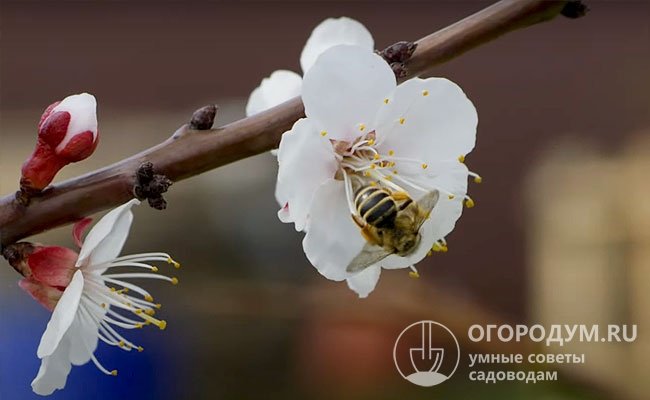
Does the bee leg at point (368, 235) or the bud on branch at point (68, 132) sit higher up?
the bud on branch at point (68, 132)

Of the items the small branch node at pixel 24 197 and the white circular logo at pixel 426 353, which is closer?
the small branch node at pixel 24 197

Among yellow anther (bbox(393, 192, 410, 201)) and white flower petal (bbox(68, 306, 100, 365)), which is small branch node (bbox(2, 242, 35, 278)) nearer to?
white flower petal (bbox(68, 306, 100, 365))

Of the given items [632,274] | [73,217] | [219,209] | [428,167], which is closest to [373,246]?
[428,167]

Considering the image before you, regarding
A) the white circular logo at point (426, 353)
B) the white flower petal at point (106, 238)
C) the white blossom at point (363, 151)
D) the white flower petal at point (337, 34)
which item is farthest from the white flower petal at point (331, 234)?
the white circular logo at point (426, 353)

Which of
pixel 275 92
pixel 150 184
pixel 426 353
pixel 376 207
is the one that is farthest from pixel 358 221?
pixel 426 353

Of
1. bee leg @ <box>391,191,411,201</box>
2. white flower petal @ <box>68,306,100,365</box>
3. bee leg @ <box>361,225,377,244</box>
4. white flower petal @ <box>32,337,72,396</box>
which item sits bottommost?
white flower petal @ <box>32,337,72,396</box>

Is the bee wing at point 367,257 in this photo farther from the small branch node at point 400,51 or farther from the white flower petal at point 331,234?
the small branch node at point 400,51

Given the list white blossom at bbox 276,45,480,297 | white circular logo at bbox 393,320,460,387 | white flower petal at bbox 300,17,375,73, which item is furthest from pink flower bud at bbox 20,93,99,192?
white circular logo at bbox 393,320,460,387
